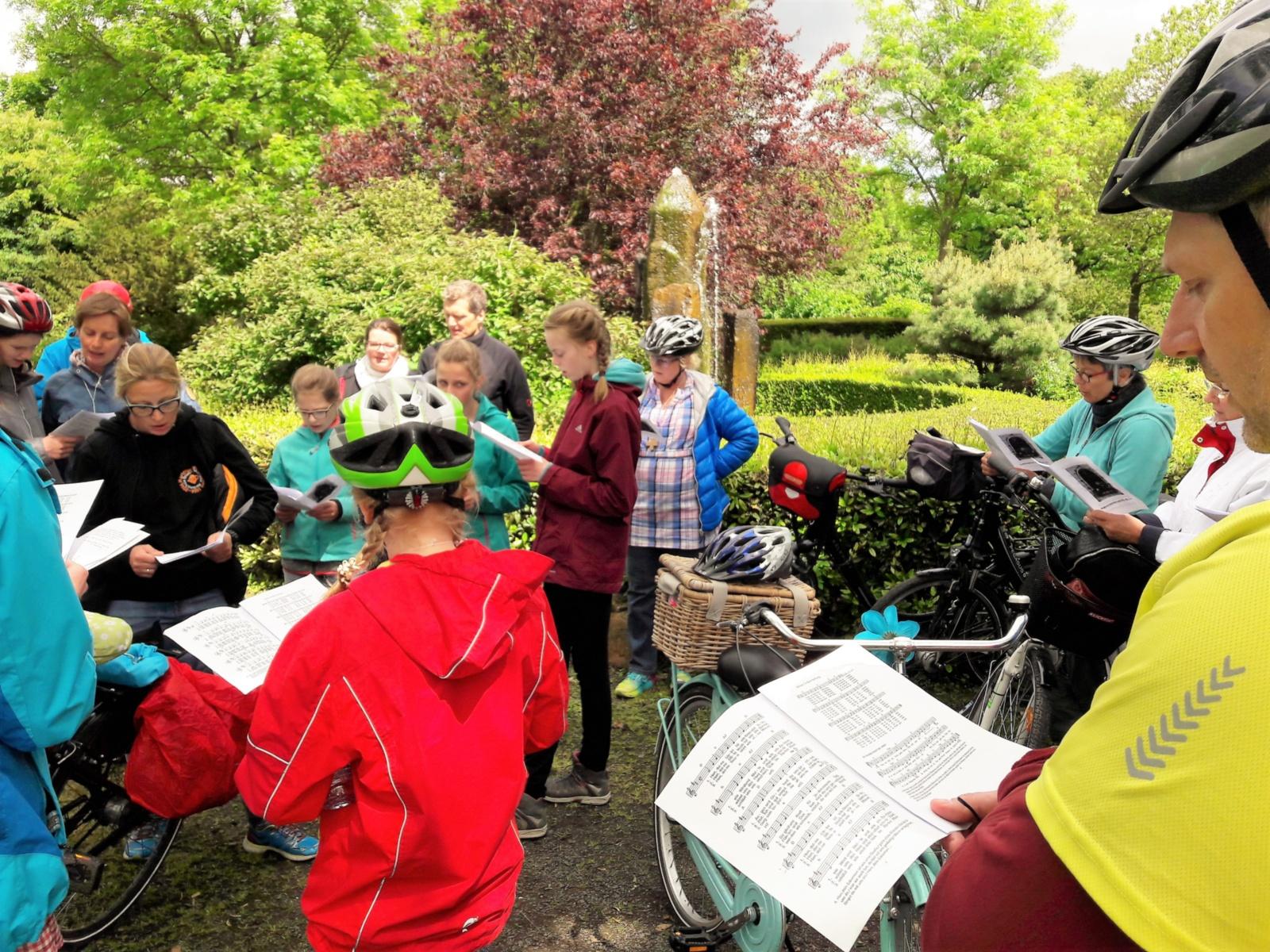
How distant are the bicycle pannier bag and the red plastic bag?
353 centimetres

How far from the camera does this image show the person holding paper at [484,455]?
14.6ft

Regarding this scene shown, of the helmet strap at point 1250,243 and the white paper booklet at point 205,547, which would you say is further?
the white paper booklet at point 205,547

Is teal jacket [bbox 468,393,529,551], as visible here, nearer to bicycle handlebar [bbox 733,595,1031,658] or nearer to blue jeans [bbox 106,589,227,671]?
blue jeans [bbox 106,589,227,671]

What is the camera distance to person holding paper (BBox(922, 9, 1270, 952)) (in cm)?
74

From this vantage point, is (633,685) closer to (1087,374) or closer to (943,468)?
(943,468)

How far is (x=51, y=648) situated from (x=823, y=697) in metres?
1.63

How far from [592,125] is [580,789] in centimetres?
1466

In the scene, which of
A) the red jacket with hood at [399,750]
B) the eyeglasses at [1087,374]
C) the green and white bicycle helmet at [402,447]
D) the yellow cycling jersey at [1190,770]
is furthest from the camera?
the eyeglasses at [1087,374]

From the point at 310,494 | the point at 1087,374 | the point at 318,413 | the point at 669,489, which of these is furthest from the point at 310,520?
the point at 1087,374

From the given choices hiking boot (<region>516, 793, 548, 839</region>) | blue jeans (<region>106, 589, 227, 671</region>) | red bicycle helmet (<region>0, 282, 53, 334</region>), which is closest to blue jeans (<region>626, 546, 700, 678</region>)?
hiking boot (<region>516, 793, 548, 839</region>)

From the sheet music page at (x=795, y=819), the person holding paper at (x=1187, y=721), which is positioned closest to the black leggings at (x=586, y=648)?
the sheet music page at (x=795, y=819)

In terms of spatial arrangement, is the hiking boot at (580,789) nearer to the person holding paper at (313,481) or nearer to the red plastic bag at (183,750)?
the person holding paper at (313,481)

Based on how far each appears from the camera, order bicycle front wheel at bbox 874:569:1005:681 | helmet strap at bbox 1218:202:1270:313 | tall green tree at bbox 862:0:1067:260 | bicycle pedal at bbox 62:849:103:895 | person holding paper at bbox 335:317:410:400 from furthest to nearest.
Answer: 1. tall green tree at bbox 862:0:1067:260
2. person holding paper at bbox 335:317:410:400
3. bicycle front wheel at bbox 874:569:1005:681
4. bicycle pedal at bbox 62:849:103:895
5. helmet strap at bbox 1218:202:1270:313

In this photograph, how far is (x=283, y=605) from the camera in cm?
321
